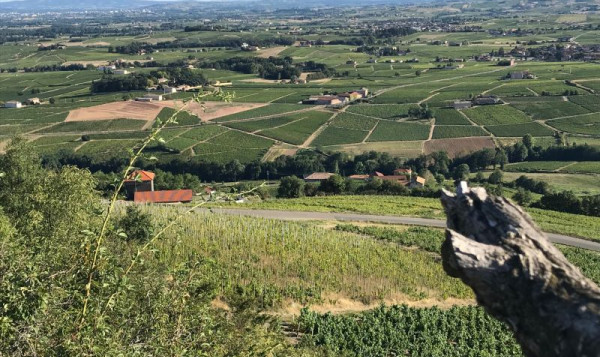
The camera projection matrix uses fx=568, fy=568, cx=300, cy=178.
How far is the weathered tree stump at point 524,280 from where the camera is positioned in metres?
4.78

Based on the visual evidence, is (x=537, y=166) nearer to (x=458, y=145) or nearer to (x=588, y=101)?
(x=458, y=145)

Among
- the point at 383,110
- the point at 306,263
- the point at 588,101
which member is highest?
the point at 306,263

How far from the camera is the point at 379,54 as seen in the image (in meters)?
185

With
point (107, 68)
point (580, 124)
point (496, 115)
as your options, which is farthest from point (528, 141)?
point (107, 68)

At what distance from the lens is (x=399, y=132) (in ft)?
308

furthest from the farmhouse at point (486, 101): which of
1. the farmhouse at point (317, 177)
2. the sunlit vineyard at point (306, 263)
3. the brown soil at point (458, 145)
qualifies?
the sunlit vineyard at point (306, 263)

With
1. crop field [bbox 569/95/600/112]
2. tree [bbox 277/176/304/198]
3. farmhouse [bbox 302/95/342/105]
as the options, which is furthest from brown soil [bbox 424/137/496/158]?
tree [bbox 277/176/304/198]

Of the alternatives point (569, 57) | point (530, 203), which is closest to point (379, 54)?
point (569, 57)

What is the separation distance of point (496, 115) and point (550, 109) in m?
10.3

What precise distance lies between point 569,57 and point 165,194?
137120 mm

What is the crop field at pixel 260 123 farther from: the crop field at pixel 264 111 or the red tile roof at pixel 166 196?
the red tile roof at pixel 166 196

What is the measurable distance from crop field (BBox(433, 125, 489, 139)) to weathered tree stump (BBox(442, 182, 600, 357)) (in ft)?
286

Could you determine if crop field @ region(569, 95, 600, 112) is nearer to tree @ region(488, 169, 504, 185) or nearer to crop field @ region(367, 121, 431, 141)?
crop field @ region(367, 121, 431, 141)

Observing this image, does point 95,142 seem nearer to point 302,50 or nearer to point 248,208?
point 248,208
